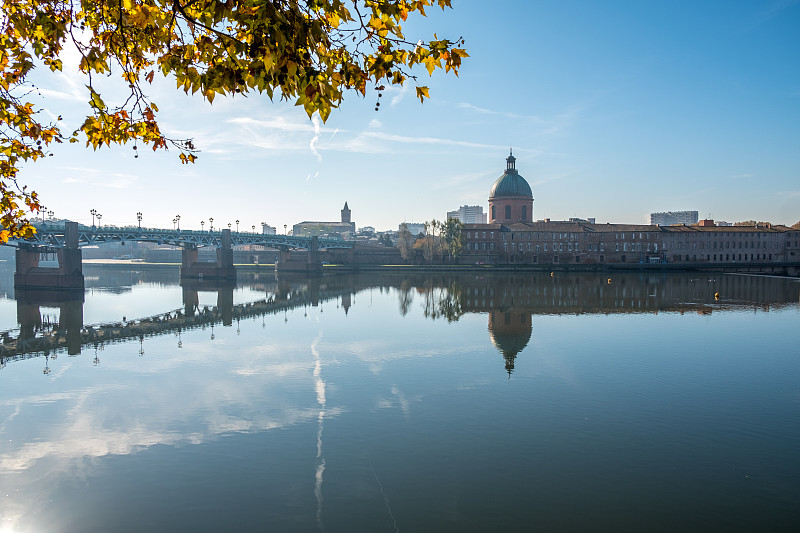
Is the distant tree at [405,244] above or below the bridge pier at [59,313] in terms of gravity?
above

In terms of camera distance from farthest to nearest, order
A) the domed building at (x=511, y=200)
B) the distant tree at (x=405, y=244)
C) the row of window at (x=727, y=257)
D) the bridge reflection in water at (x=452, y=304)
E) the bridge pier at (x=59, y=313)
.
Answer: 1. the domed building at (x=511, y=200)
2. the distant tree at (x=405, y=244)
3. the row of window at (x=727, y=257)
4. the bridge pier at (x=59, y=313)
5. the bridge reflection in water at (x=452, y=304)

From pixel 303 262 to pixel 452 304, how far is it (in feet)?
210

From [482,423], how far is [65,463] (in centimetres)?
1108

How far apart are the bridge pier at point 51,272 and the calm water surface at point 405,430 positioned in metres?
34.0

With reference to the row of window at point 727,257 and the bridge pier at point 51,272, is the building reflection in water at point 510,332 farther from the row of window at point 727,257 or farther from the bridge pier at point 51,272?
the row of window at point 727,257

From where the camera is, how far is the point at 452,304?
4856 cm

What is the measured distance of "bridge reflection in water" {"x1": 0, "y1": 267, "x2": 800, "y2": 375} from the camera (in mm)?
33219

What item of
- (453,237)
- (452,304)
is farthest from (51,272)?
(453,237)

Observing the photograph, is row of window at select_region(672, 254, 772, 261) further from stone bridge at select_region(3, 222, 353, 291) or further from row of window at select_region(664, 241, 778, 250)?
stone bridge at select_region(3, 222, 353, 291)

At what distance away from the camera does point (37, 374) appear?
23438mm

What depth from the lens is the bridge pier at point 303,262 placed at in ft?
341

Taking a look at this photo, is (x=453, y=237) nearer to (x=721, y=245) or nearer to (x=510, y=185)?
(x=510, y=185)

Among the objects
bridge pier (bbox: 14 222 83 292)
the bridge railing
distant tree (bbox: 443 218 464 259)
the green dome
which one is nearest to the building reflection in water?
the bridge railing

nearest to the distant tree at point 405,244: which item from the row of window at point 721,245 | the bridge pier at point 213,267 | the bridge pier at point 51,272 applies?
the bridge pier at point 213,267
